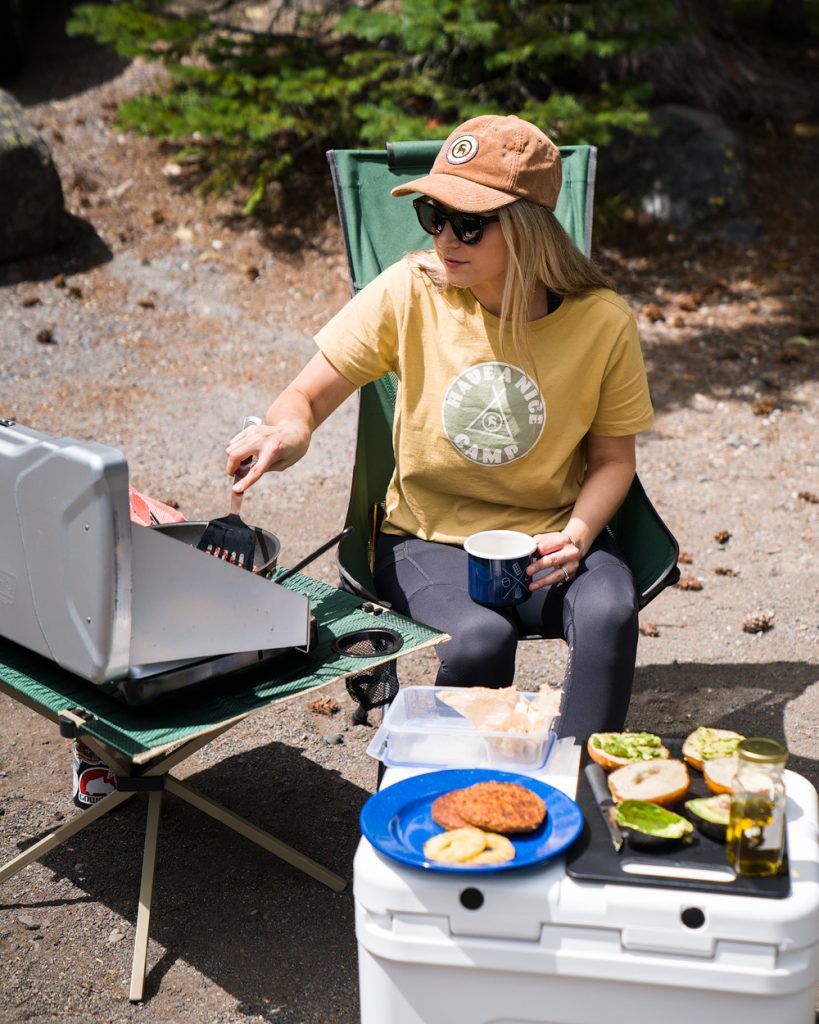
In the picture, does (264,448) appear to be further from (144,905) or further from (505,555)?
(144,905)

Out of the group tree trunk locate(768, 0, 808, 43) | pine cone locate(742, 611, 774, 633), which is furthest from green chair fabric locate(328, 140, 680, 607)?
tree trunk locate(768, 0, 808, 43)

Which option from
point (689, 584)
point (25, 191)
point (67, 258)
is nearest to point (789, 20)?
point (67, 258)

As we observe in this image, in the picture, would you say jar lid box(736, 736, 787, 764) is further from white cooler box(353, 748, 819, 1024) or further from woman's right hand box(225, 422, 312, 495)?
woman's right hand box(225, 422, 312, 495)

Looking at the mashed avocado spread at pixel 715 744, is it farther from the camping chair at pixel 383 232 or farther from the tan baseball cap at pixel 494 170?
the tan baseball cap at pixel 494 170

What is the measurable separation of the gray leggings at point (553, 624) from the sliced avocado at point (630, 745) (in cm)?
29

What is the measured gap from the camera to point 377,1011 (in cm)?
184

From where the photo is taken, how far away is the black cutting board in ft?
5.59

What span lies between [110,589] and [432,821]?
25.6 inches

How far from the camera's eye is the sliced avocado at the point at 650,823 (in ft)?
5.91

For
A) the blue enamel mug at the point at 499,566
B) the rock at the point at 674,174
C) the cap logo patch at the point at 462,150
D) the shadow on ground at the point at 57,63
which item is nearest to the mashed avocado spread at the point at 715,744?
the blue enamel mug at the point at 499,566

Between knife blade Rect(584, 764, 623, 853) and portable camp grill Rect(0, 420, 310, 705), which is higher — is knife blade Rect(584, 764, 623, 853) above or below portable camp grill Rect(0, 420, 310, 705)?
below

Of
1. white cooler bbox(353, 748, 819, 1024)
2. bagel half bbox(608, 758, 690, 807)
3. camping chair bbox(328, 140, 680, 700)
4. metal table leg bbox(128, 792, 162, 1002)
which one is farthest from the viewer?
camping chair bbox(328, 140, 680, 700)

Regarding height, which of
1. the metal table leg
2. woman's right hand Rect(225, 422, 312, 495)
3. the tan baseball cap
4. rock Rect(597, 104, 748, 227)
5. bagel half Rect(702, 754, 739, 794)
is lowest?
the metal table leg

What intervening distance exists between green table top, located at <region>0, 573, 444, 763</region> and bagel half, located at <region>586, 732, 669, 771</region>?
1.51 ft
